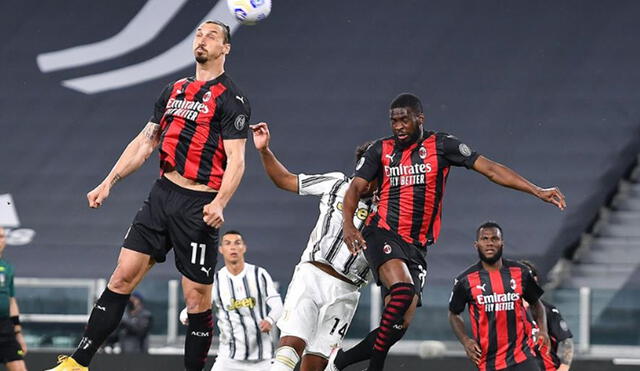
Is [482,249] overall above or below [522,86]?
below

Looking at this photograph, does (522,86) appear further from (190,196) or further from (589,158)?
(190,196)

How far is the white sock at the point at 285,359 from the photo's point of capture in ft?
23.9

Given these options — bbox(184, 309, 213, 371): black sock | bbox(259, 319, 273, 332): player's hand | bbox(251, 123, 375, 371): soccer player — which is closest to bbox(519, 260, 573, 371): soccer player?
bbox(259, 319, 273, 332): player's hand

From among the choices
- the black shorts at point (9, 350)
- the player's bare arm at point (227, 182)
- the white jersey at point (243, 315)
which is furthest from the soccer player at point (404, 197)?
the black shorts at point (9, 350)

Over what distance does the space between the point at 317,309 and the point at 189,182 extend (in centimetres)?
159

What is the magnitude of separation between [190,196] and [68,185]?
924cm

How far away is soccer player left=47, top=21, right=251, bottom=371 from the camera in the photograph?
20.8 feet

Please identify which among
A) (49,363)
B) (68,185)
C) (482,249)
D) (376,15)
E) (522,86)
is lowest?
(49,363)

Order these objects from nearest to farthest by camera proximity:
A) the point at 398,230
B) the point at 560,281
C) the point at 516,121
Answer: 1. the point at 398,230
2. the point at 560,281
3. the point at 516,121

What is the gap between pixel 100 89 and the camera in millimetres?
15797

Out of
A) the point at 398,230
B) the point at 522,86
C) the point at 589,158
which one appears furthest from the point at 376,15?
the point at 398,230

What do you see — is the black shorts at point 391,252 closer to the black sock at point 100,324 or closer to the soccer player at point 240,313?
the black sock at point 100,324

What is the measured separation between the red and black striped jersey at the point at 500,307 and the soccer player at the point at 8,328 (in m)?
4.26

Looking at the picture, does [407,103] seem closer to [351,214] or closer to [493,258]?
[351,214]
